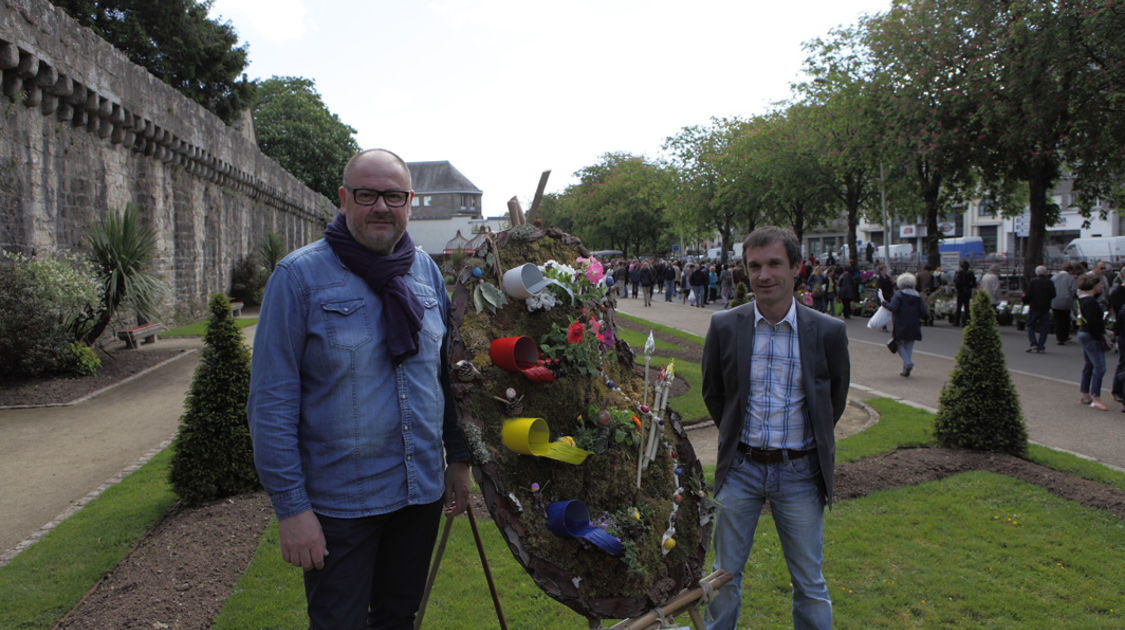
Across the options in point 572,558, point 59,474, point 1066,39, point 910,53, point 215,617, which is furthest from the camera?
point 910,53

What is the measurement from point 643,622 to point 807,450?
1137 millimetres

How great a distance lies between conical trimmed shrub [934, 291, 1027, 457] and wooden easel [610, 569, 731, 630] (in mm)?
5509

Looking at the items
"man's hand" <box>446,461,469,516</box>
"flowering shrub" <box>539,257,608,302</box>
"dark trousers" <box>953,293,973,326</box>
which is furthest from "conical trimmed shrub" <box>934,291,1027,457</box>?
"dark trousers" <box>953,293,973,326</box>

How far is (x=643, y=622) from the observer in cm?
269

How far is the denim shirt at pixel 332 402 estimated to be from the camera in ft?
7.54

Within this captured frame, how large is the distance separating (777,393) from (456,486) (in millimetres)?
1510

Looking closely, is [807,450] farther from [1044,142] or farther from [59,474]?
[1044,142]

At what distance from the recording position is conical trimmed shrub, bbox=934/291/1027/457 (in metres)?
7.30

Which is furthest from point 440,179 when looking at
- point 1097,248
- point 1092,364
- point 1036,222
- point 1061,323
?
point 1092,364

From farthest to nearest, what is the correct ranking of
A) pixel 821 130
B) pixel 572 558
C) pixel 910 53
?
pixel 821 130 → pixel 910 53 → pixel 572 558

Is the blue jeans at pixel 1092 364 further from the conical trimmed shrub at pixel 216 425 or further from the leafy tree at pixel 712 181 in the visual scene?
the leafy tree at pixel 712 181

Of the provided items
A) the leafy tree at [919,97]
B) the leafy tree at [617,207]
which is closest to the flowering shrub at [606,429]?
the leafy tree at [919,97]

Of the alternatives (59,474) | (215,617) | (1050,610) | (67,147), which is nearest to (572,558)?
(215,617)

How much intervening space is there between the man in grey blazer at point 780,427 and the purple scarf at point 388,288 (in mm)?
1562
